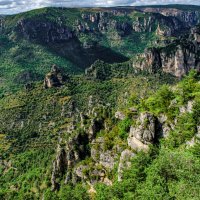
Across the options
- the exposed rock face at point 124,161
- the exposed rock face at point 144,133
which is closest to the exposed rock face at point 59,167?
the exposed rock face at point 124,161

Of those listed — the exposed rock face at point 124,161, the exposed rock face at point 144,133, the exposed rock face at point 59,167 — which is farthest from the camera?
the exposed rock face at point 59,167

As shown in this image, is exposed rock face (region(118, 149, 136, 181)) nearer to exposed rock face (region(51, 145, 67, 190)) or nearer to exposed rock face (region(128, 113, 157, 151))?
exposed rock face (region(128, 113, 157, 151))

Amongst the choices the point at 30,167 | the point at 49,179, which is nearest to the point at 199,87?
the point at 49,179

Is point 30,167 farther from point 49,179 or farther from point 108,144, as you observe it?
point 108,144

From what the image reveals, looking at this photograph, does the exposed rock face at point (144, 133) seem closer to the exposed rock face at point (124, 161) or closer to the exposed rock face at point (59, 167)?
the exposed rock face at point (124, 161)

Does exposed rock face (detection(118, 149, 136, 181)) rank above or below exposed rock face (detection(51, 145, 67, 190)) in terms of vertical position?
above

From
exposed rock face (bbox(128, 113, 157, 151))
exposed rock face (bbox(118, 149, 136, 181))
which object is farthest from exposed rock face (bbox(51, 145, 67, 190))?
exposed rock face (bbox(128, 113, 157, 151))

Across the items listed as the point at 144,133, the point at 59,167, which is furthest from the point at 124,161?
the point at 59,167
